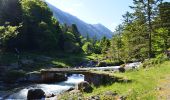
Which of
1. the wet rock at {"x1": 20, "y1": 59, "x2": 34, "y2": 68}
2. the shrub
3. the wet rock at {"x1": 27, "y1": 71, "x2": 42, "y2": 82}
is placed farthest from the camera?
the wet rock at {"x1": 20, "y1": 59, "x2": 34, "y2": 68}

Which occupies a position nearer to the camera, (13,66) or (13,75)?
(13,75)

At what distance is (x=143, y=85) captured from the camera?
25625 mm

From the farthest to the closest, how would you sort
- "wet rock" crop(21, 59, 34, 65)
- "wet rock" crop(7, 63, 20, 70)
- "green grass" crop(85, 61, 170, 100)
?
"wet rock" crop(21, 59, 34, 65) → "wet rock" crop(7, 63, 20, 70) → "green grass" crop(85, 61, 170, 100)

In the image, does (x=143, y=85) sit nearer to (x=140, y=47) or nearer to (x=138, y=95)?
(x=138, y=95)

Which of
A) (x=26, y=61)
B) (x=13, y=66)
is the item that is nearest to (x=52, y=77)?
(x=13, y=66)

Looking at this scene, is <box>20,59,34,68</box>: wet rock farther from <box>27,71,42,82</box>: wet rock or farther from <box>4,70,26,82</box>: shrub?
<box>27,71,42,82</box>: wet rock

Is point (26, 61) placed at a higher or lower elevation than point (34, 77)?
higher

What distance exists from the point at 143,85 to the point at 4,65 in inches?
2443

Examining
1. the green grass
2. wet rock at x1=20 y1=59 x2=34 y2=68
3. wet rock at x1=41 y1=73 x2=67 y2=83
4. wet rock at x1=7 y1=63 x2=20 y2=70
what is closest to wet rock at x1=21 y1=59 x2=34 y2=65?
wet rock at x1=20 y1=59 x2=34 y2=68

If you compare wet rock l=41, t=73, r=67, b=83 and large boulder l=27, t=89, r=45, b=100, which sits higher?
wet rock l=41, t=73, r=67, b=83

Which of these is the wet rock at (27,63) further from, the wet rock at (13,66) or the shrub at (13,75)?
the shrub at (13,75)

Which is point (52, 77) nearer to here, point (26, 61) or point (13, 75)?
point (13, 75)

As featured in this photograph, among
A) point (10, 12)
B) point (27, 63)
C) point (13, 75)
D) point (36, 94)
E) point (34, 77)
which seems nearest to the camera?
point (36, 94)

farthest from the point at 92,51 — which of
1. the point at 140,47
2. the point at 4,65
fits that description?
the point at 140,47
